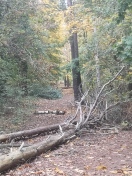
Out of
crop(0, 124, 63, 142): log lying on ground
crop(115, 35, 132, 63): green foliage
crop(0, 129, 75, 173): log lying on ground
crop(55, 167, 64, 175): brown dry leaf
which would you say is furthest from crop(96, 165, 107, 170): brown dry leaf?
crop(0, 124, 63, 142): log lying on ground

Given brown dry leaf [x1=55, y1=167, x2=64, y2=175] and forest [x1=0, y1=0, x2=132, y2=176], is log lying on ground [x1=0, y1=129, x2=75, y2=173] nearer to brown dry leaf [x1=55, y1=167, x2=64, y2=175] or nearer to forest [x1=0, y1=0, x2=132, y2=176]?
forest [x1=0, y1=0, x2=132, y2=176]

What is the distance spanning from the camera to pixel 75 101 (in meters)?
11.9

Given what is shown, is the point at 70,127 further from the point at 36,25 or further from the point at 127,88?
the point at 36,25

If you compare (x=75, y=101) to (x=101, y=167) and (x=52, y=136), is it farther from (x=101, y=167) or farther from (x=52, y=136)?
(x=101, y=167)

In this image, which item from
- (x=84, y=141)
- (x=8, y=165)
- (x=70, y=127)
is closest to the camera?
(x=8, y=165)

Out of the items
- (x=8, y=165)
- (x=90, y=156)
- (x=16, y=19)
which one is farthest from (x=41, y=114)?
(x=8, y=165)

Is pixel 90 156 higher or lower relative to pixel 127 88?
lower

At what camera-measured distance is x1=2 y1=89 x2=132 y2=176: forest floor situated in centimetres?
510

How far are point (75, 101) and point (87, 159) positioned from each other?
19.2ft

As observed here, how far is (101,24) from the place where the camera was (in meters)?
12.5

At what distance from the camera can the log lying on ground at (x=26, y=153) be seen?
5.12 m

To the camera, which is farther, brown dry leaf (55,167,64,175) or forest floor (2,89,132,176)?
forest floor (2,89,132,176)

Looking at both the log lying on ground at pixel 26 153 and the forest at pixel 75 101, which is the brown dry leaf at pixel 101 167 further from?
the log lying on ground at pixel 26 153

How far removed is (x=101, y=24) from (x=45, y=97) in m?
12.5
